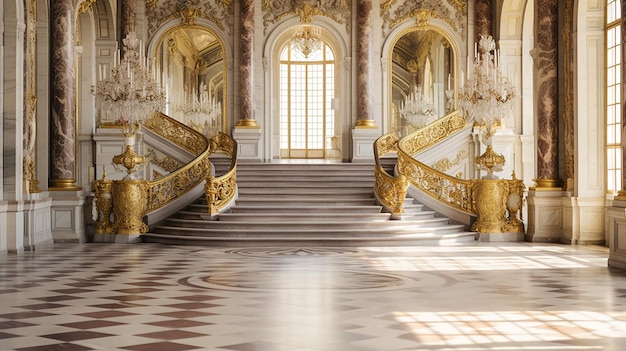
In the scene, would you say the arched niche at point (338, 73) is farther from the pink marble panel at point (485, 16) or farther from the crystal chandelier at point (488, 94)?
the crystal chandelier at point (488, 94)

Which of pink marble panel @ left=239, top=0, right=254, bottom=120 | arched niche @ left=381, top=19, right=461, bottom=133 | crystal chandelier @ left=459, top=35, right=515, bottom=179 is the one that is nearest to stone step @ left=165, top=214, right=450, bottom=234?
crystal chandelier @ left=459, top=35, right=515, bottom=179

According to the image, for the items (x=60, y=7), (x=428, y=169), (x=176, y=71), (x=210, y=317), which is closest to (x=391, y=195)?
(x=428, y=169)

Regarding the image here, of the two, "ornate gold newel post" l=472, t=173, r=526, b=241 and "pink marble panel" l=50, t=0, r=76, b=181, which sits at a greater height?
"pink marble panel" l=50, t=0, r=76, b=181

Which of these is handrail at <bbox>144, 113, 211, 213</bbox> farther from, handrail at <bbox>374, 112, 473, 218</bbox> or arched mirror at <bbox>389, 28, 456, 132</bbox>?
arched mirror at <bbox>389, 28, 456, 132</bbox>

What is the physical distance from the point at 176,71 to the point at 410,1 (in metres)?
9.79

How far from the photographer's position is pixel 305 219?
47.3ft

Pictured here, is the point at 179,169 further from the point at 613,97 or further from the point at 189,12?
the point at 613,97

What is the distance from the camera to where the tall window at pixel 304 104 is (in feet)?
75.7

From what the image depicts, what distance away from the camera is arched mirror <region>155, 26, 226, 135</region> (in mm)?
23422

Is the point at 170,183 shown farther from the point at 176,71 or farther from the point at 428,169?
the point at 176,71

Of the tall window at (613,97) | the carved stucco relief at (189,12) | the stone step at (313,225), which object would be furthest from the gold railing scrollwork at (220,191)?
the tall window at (613,97)

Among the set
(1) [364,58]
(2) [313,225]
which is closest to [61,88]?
(2) [313,225]

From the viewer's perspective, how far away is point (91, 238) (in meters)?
14.6

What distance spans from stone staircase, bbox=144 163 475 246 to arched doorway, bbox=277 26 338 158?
6.00 meters
